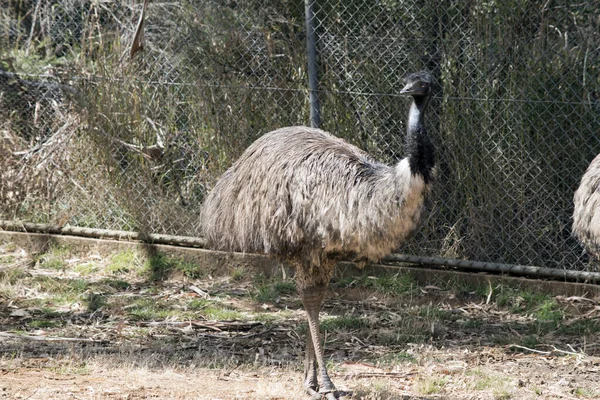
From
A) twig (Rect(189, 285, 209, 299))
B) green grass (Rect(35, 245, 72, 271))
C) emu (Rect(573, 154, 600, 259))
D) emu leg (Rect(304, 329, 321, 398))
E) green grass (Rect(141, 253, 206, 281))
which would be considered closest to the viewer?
emu (Rect(573, 154, 600, 259))

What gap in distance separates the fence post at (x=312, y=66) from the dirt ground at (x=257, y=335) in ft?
4.05

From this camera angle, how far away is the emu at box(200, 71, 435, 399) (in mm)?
4355

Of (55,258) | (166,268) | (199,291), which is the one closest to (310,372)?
(199,291)

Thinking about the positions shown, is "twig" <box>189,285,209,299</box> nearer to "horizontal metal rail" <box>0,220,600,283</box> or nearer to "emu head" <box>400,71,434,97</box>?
"horizontal metal rail" <box>0,220,600,283</box>

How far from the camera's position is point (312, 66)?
22.5ft

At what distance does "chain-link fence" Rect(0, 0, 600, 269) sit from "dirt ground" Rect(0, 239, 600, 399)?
42 cm

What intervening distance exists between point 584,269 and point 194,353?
2.75 metres

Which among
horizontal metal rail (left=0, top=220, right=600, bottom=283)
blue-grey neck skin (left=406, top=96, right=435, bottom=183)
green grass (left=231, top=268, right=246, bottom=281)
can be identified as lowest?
green grass (left=231, top=268, right=246, bottom=281)

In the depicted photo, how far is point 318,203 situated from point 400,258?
2385 mm

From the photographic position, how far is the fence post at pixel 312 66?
6.82 meters

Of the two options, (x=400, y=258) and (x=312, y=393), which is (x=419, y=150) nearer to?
(x=312, y=393)

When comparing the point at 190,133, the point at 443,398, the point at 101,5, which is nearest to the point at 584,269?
the point at 443,398

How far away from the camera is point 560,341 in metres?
5.89

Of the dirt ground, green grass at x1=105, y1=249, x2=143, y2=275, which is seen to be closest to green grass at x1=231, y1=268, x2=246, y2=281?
the dirt ground
